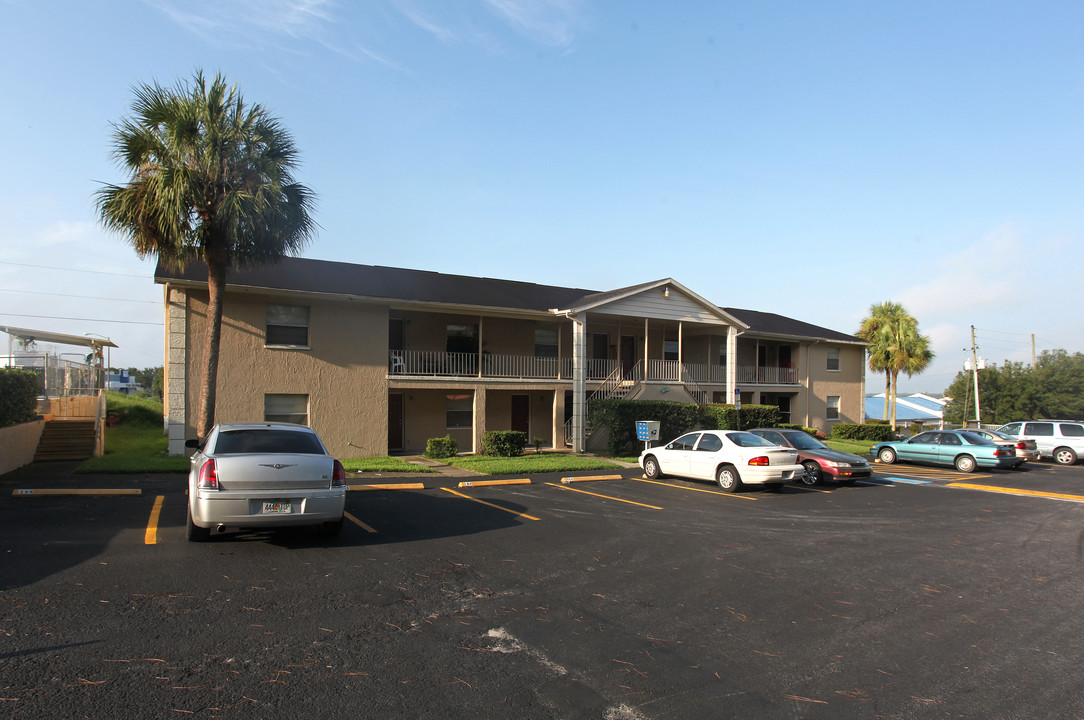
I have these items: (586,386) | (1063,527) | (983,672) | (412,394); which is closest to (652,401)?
(586,386)

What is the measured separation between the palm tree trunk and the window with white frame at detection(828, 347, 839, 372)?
97.0ft

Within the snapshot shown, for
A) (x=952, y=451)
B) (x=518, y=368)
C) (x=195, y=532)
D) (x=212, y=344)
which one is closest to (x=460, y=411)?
(x=518, y=368)

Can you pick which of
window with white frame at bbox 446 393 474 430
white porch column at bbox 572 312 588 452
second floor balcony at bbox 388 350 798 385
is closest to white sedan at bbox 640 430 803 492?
white porch column at bbox 572 312 588 452

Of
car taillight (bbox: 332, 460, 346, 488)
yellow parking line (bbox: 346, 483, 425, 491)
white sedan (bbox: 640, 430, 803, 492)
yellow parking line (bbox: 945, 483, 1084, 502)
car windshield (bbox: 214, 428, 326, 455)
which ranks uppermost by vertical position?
car windshield (bbox: 214, 428, 326, 455)

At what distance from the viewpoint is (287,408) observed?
1955 centimetres

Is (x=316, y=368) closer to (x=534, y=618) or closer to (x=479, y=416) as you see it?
(x=479, y=416)

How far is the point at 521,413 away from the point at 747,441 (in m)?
12.2

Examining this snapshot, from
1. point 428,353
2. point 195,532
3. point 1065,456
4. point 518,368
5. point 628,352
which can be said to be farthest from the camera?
point 628,352

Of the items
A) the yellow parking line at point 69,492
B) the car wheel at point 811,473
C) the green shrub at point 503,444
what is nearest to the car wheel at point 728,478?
the car wheel at point 811,473

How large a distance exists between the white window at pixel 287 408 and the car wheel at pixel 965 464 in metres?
20.5

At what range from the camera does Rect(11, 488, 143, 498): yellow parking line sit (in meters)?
10.9

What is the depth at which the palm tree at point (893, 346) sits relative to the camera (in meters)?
34.8

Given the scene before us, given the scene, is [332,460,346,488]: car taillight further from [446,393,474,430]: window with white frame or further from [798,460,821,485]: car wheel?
[446,393,474,430]: window with white frame

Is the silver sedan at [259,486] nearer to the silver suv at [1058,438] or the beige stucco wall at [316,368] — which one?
the beige stucco wall at [316,368]
